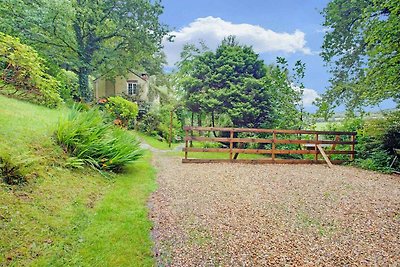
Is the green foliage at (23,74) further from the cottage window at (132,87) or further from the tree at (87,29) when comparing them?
the cottage window at (132,87)

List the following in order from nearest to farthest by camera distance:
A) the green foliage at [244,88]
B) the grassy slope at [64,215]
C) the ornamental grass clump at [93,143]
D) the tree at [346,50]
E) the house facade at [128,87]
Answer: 1. the grassy slope at [64,215]
2. the ornamental grass clump at [93,143]
3. the tree at [346,50]
4. the green foliage at [244,88]
5. the house facade at [128,87]

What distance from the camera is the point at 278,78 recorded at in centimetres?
1127

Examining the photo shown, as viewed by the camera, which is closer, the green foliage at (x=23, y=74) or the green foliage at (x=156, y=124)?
the green foliage at (x=23, y=74)

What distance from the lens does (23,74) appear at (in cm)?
867

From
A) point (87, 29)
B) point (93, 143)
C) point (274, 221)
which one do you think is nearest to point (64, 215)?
point (93, 143)

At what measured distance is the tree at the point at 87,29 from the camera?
13680mm

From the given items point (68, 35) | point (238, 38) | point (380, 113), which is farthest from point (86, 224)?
point (68, 35)

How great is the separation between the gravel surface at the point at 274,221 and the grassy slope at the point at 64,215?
1.10 feet

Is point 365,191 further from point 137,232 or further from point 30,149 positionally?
point 30,149

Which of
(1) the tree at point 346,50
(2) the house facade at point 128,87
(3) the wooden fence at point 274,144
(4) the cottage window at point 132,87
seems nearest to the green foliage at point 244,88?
(1) the tree at point 346,50

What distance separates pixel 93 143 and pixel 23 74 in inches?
215

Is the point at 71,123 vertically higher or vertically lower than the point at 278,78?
lower

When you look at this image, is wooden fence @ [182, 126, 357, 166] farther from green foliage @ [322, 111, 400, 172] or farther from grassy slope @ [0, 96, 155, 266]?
grassy slope @ [0, 96, 155, 266]

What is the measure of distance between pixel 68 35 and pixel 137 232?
15079 millimetres
